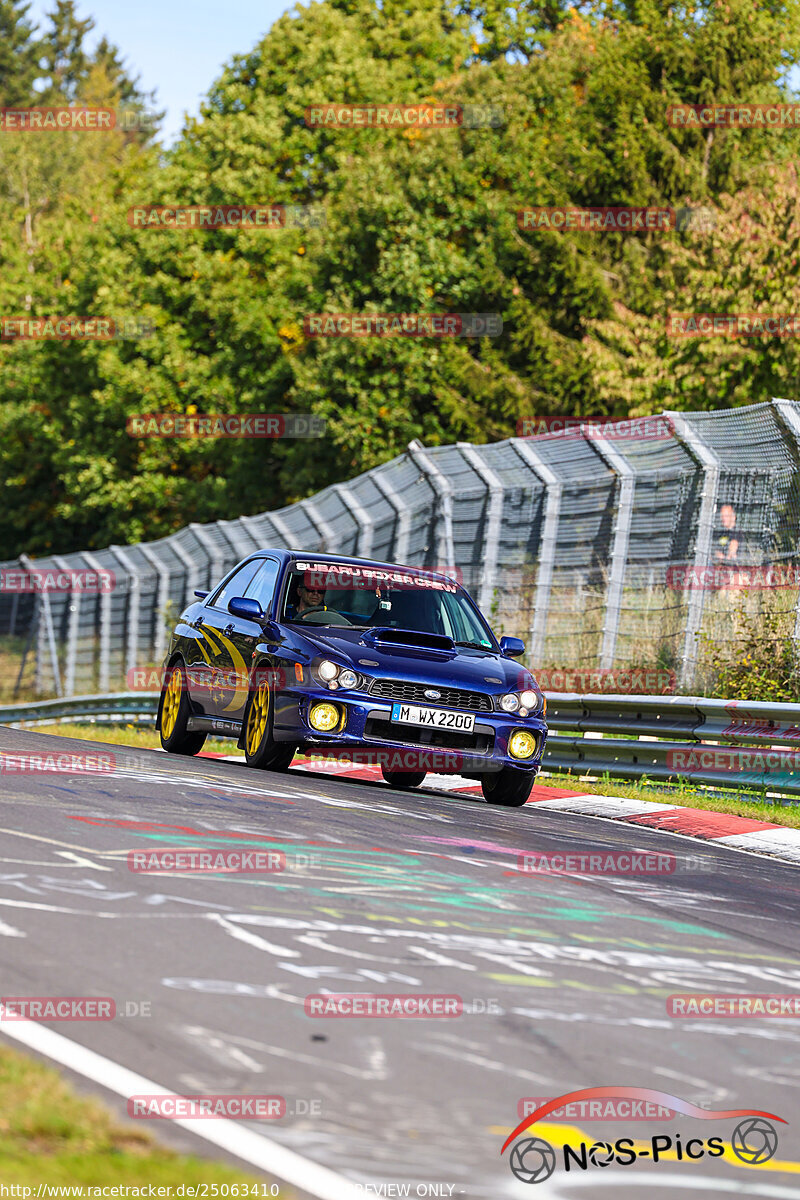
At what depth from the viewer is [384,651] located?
11594 millimetres

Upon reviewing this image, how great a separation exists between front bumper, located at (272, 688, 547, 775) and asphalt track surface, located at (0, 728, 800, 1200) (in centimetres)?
214

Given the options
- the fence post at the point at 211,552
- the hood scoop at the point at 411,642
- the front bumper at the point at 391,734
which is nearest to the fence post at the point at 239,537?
the fence post at the point at 211,552

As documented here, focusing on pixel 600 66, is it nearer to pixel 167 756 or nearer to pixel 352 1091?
pixel 167 756

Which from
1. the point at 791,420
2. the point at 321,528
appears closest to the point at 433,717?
the point at 791,420

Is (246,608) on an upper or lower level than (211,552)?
lower

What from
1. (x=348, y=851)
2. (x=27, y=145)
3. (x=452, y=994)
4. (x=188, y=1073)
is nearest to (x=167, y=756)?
(x=348, y=851)

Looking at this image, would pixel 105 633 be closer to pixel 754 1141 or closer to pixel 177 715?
pixel 177 715

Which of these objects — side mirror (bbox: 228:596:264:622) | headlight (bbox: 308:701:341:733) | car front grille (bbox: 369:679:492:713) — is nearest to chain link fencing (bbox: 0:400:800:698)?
car front grille (bbox: 369:679:492:713)

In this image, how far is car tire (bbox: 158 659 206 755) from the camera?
45.2 feet

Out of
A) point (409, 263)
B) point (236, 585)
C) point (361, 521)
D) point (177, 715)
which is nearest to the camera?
point (236, 585)

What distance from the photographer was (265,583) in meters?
12.9

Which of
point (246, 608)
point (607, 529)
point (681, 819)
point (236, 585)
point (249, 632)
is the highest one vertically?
point (607, 529)

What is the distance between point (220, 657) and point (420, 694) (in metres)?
2.21

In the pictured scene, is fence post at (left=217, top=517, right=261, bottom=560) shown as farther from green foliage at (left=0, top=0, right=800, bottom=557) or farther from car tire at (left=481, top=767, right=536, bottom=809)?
car tire at (left=481, top=767, right=536, bottom=809)
